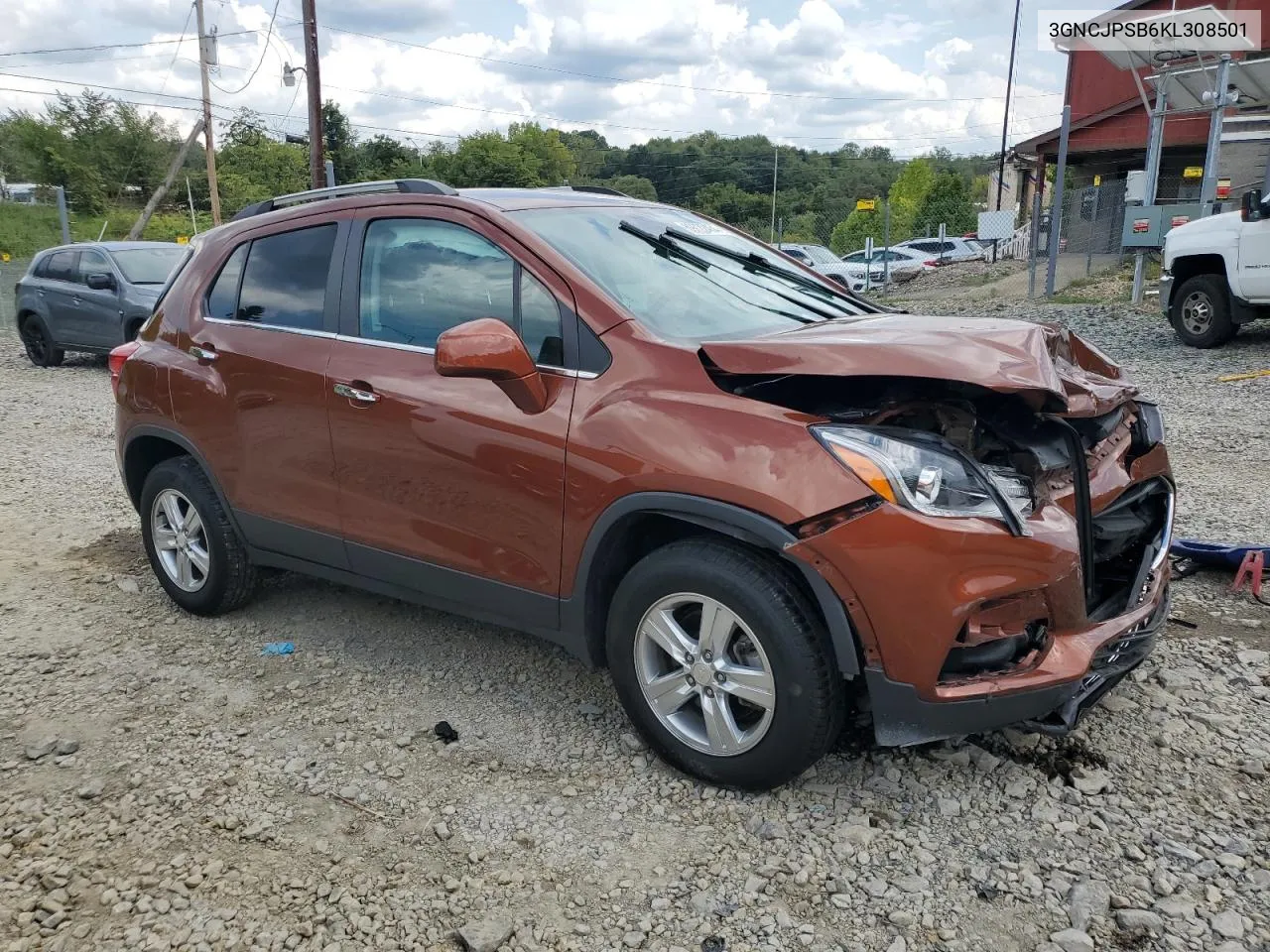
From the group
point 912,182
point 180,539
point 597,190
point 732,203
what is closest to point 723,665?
point 597,190

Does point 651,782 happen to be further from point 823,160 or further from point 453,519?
point 823,160

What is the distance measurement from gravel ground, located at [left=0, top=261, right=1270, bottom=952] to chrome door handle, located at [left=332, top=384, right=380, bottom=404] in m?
1.11

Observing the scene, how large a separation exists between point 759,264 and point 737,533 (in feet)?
5.55

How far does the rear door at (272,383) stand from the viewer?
3.78m

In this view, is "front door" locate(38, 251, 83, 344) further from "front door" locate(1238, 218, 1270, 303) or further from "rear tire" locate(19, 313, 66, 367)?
"front door" locate(1238, 218, 1270, 303)

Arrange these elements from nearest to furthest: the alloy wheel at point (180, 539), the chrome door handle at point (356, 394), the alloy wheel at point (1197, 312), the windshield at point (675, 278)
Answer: the windshield at point (675, 278)
the chrome door handle at point (356, 394)
the alloy wheel at point (180, 539)
the alloy wheel at point (1197, 312)

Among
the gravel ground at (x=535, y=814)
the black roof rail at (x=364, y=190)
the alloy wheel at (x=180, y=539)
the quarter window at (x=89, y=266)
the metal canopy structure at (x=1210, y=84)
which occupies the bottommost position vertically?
the gravel ground at (x=535, y=814)

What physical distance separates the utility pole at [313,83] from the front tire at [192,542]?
707 inches

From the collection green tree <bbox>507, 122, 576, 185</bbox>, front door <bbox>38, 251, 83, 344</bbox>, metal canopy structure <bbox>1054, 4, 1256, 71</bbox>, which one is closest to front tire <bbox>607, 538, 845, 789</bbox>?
front door <bbox>38, 251, 83, 344</bbox>

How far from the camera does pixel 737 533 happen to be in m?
2.77

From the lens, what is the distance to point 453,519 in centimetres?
338

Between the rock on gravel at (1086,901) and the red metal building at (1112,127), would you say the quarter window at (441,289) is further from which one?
the red metal building at (1112,127)

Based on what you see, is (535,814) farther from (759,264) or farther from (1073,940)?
(759,264)

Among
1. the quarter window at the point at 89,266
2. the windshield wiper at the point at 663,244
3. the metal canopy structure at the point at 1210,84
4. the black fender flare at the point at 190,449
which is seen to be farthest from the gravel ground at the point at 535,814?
the metal canopy structure at the point at 1210,84
